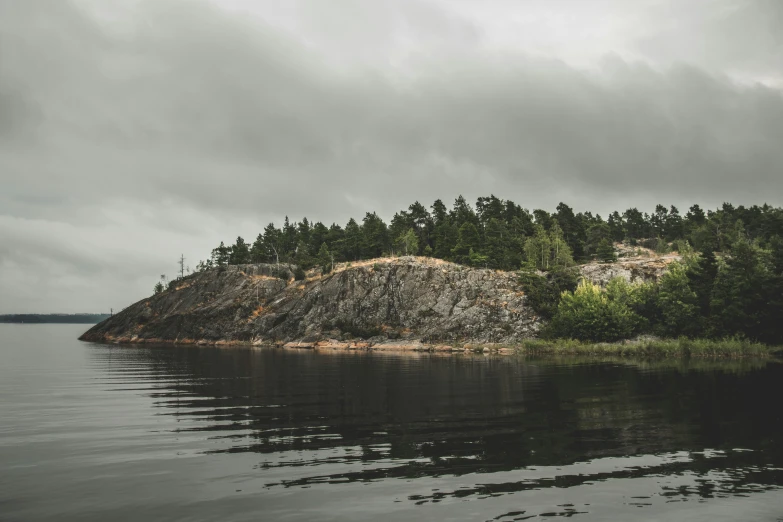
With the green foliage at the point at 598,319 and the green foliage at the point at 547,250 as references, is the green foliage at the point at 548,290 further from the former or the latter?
the green foliage at the point at 547,250

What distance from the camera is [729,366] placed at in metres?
52.4

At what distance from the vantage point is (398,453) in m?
18.1

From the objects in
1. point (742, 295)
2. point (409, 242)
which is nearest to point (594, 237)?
point (409, 242)

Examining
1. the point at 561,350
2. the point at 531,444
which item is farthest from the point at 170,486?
the point at 561,350

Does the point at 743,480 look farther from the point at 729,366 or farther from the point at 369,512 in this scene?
the point at 729,366

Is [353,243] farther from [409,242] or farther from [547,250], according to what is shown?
[547,250]

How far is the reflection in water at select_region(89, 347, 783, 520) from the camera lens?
14.5 metres

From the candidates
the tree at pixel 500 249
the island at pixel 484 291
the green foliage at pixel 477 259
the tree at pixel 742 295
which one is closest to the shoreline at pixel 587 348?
the island at pixel 484 291

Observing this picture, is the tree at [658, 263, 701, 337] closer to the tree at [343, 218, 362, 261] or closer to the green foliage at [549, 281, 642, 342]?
the green foliage at [549, 281, 642, 342]

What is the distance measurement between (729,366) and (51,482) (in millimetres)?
60768

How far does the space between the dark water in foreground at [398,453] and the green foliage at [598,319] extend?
47.4 metres

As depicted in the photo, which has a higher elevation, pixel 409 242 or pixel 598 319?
pixel 409 242

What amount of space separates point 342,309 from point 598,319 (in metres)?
60.8

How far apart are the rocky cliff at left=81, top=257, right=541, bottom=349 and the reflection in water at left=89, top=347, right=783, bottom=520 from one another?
63.2 metres
